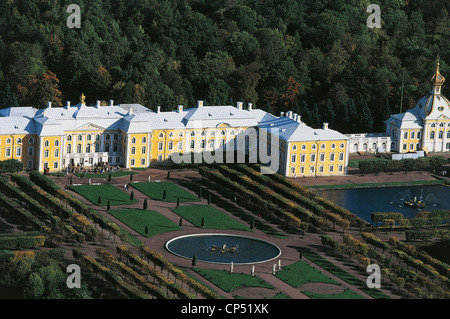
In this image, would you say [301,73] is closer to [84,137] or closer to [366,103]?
[366,103]

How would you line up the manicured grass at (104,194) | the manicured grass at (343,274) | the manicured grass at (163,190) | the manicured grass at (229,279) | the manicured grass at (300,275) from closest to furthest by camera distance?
the manicured grass at (343,274)
the manicured grass at (229,279)
the manicured grass at (300,275)
the manicured grass at (104,194)
the manicured grass at (163,190)

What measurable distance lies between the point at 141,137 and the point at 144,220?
2541 centimetres

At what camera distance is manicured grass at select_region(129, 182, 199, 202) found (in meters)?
144

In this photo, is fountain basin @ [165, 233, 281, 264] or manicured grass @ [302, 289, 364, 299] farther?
fountain basin @ [165, 233, 281, 264]

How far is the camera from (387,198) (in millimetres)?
150000

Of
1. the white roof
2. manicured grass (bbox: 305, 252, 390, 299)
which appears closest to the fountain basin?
manicured grass (bbox: 305, 252, 390, 299)

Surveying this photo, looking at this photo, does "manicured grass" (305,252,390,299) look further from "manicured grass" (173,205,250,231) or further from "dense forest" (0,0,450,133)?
"dense forest" (0,0,450,133)

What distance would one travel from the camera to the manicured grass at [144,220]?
132m

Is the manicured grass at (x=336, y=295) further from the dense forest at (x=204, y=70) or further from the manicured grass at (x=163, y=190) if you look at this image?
the dense forest at (x=204, y=70)

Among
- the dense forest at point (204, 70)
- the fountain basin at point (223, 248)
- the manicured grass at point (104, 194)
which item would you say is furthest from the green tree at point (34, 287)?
the dense forest at point (204, 70)

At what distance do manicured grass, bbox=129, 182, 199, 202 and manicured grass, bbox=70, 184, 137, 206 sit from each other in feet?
8.81

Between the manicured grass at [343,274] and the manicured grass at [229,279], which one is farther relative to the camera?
the manicured grass at [229,279]

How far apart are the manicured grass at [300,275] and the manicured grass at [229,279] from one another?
2.51 metres

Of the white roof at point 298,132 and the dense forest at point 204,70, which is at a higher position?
the dense forest at point 204,70
